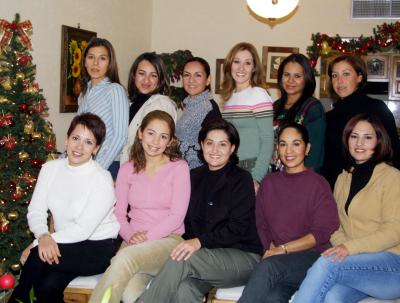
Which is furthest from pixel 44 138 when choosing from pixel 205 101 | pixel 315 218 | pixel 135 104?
pixel 315 218

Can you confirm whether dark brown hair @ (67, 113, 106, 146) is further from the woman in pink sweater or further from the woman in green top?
the woman in green top

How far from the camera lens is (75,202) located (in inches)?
101

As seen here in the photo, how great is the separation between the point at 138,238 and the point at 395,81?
4.29 meters

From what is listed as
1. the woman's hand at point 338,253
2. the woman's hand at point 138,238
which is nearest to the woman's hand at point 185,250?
the woman's hand at point 138,238

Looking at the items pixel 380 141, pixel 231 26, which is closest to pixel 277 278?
pixel 380 141

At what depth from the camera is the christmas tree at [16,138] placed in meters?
2.93

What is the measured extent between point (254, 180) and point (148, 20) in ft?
13.1

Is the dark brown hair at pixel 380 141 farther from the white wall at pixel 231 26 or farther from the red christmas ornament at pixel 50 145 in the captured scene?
the white wall at pixel 231 26

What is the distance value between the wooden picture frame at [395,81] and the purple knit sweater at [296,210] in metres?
3.62

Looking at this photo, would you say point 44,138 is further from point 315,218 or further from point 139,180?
point 315,218

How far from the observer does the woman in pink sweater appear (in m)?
2.51

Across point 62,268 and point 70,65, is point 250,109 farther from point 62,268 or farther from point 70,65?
point 70,65

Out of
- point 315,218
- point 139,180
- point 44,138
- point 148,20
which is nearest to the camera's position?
point 315,218

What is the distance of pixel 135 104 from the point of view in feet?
10.4
